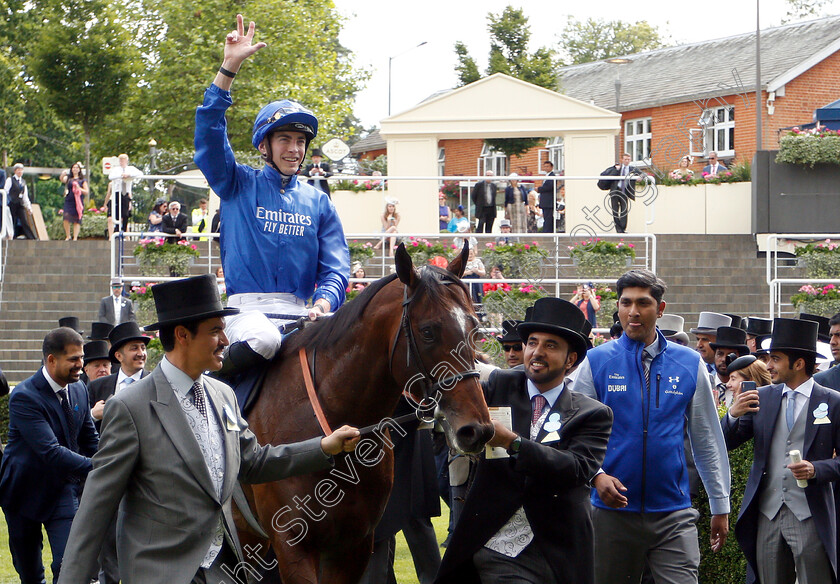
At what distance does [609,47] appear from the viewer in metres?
69.3

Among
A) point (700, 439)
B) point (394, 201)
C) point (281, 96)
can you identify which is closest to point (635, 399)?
point (700, 439)

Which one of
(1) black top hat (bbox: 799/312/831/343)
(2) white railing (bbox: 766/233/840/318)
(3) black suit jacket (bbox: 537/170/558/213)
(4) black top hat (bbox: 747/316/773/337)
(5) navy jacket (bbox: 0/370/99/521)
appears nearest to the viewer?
(5) navy jacket (bbox: 0/370/99/521)

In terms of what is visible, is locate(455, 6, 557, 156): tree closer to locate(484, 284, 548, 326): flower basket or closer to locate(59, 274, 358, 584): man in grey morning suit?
locate(484, 284, 548, 326): flower basket

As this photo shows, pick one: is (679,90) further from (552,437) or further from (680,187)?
(552,437)

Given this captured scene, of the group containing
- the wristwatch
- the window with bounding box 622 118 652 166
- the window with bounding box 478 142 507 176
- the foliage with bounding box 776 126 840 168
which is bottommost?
the wristwatch

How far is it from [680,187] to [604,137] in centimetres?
213

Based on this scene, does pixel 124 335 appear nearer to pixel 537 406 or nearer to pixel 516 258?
pixel 537 406

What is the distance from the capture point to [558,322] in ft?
16.5

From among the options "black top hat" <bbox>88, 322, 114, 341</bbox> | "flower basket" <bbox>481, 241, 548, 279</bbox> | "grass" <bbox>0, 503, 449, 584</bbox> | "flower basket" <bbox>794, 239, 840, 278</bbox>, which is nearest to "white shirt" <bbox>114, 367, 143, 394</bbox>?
"grass" <bbox>0, 503, 449, 584</bbox>

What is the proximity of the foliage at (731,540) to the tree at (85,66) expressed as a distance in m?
26.8

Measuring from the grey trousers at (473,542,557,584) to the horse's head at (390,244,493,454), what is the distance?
85 centimetres

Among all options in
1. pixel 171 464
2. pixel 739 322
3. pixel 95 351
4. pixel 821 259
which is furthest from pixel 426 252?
pixel 171 464

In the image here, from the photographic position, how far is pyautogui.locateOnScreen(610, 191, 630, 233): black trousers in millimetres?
21250

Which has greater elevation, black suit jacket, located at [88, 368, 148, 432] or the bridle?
the bridle
